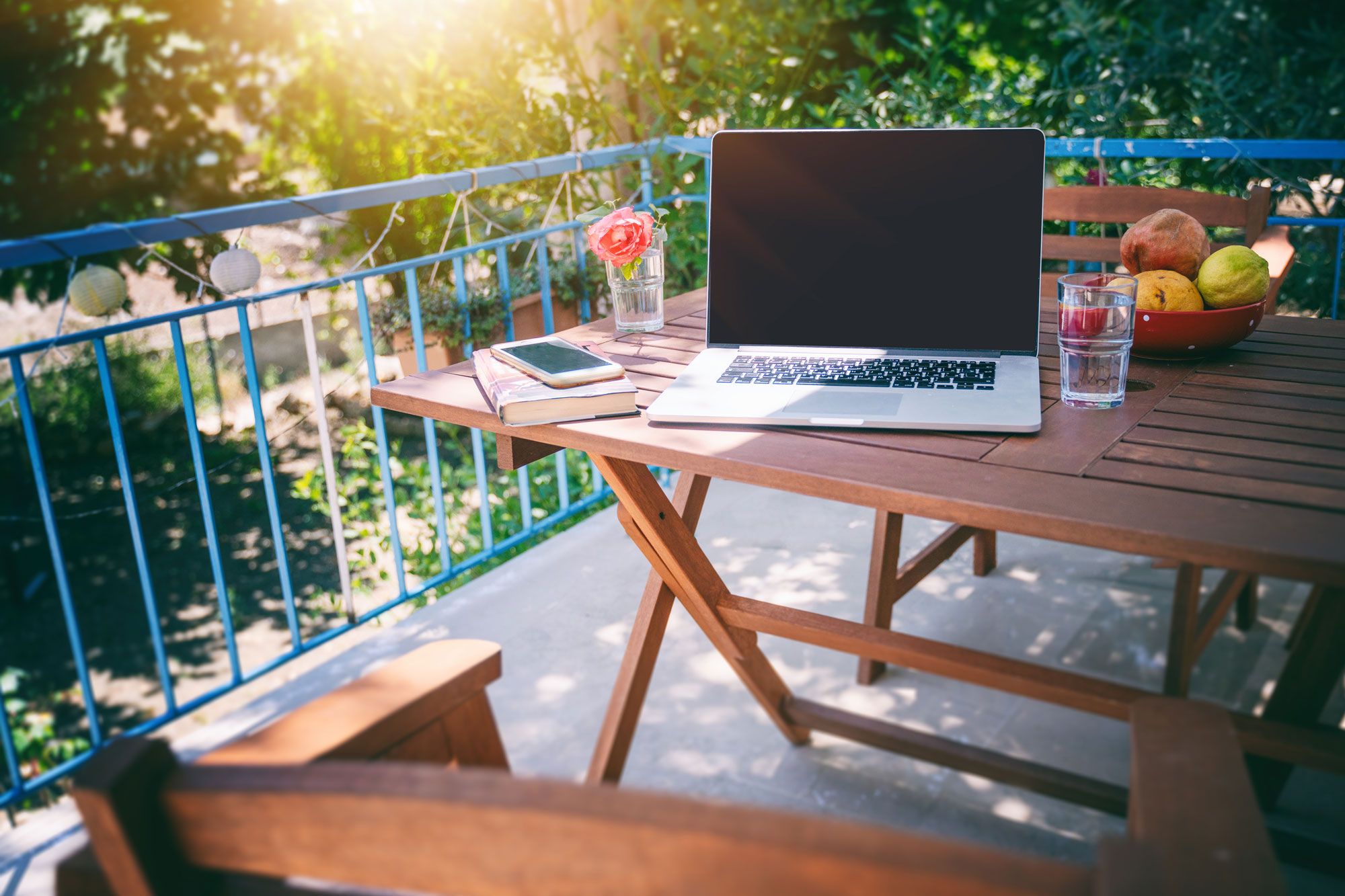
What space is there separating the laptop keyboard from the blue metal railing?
104 centimetres

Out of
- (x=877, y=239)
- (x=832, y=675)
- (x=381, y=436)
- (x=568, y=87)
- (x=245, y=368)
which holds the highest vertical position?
(x=568, y=87)

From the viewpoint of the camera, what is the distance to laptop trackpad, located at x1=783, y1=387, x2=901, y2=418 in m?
1.40

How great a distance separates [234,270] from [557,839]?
1993 mm

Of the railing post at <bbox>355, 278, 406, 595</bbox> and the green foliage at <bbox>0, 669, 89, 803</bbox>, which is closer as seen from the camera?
the railing post at <bbox>355, 278, 406, 595</bbox>

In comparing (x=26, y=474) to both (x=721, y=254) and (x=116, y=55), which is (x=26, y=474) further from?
(x=721, y=254)

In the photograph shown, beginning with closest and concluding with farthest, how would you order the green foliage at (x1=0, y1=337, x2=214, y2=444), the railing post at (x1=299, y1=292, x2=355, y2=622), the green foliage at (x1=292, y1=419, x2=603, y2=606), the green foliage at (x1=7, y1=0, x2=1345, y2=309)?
the railing post at (x1=299, y1=292, x2=355, y2=622) < the green foliage at (x1=292, y1=419, x2=603, y2=606) < the green foliage at (x1=7, y1=0, x2=1345, y2=309) < the green foliage at (x1=0, y1=337, x2=214, y2=444)

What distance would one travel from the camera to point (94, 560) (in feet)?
15.3

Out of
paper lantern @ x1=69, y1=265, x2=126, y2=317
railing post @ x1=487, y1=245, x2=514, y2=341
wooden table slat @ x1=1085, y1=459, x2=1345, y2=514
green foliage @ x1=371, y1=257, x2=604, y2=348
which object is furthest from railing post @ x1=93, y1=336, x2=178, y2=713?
wooden table slat @ x1=1085, y1=459, x2=1345, y2=514

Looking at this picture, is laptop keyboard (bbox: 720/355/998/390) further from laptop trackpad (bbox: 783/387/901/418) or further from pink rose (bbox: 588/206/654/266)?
pink rose (bbox: 588/206/654/266)

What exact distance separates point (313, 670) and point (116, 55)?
12.8ft

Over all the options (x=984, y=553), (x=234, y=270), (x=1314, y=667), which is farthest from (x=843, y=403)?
(x=984, y=553)

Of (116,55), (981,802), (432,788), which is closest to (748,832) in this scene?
(432,788)

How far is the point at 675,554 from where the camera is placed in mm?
1727

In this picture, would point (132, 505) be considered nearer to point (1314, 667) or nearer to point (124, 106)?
point (1314, 667)
